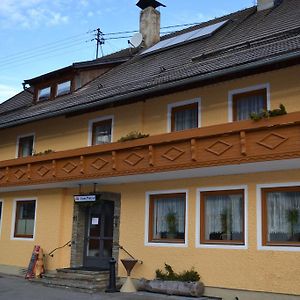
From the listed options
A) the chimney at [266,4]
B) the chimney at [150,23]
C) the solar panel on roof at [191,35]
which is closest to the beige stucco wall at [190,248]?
the solar panel on roof at [191,35]

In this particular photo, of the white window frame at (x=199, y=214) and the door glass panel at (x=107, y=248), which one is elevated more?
the white window frame at (x=199, y=214)

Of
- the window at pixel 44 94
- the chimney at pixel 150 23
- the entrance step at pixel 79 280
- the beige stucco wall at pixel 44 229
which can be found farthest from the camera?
the chimney at pixel 150 23

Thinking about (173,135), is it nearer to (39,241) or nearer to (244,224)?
(244,224)

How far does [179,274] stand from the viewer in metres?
12.7

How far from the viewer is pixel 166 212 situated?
1389 centimetres

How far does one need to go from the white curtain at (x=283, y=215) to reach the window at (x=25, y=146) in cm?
1058

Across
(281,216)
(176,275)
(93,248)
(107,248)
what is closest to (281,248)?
(281,216)

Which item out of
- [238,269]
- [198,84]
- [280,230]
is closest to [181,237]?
[238,269]

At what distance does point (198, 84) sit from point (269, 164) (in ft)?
11.7

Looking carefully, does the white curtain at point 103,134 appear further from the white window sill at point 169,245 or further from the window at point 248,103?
the window at point 248,103

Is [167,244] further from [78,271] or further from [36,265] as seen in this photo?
[36,265]

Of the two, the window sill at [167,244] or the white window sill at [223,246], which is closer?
the white window sill at [223,246]

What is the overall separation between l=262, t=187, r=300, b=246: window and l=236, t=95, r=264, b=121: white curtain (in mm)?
2174

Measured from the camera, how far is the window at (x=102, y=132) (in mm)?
16047
